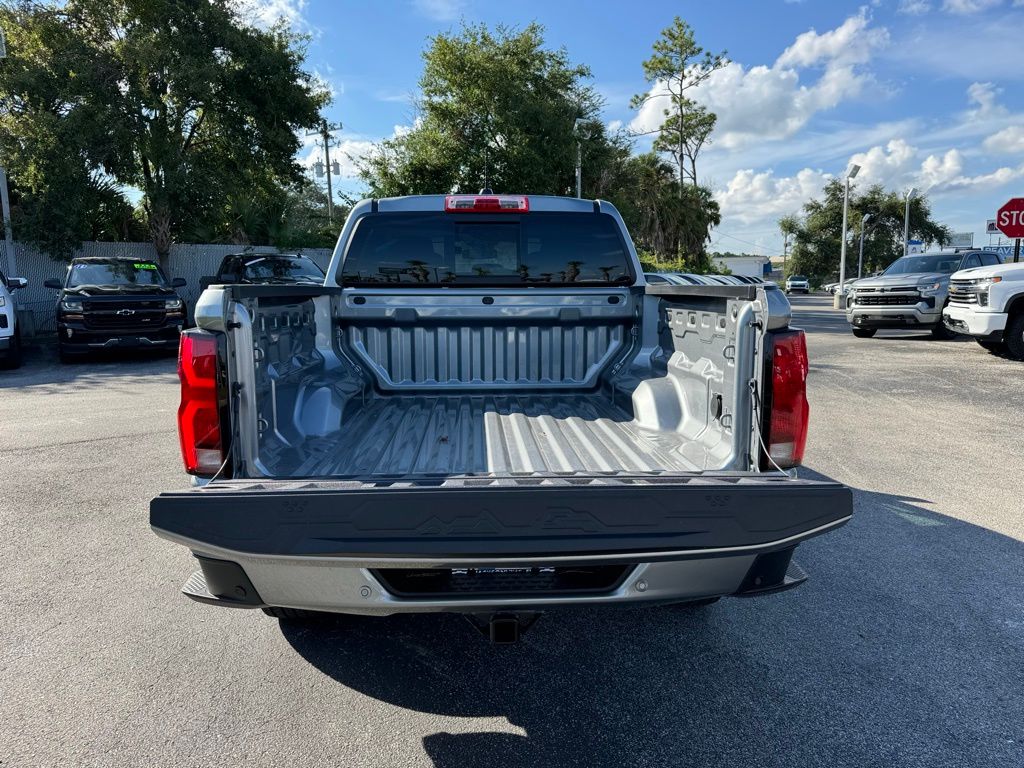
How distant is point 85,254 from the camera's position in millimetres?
18250

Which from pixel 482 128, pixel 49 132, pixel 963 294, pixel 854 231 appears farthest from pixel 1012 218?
pixel 854 231

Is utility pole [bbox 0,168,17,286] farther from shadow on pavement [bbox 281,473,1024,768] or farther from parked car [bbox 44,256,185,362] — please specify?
shadow on pavement [bbox 281,473,1024,768]

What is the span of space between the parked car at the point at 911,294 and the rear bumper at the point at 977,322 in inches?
87.3

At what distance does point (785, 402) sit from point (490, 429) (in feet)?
4.99

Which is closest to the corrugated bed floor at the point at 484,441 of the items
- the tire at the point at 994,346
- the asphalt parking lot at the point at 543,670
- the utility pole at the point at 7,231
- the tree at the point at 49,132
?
the asphalt parking lot at the point at 543,670

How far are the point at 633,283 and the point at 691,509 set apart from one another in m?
2.46

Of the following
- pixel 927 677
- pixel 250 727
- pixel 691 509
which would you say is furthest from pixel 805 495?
pixel 250 727

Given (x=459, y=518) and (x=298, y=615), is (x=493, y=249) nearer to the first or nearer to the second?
(x=298, y=615)

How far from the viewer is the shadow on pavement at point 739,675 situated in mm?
2477

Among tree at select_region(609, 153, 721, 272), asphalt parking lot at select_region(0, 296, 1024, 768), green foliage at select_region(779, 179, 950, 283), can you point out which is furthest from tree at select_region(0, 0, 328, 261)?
green foliage at select_region(779, 179, 950, 283)

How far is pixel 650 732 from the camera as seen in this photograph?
8.38 ft

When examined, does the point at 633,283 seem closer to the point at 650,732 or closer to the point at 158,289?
the point at 650,732

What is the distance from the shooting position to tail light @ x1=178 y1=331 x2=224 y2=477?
2500 mm

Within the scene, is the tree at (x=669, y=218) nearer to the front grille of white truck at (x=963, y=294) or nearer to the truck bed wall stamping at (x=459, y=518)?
the front grille of white truck at (x=963, y=294)
